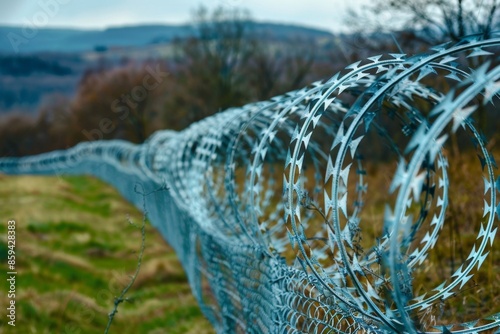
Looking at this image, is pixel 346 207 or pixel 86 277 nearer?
pixel 346 207

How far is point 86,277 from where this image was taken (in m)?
10.9

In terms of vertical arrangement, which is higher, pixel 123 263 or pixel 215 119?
pixel 215 119

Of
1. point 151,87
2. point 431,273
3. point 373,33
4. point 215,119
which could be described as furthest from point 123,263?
point 151,87

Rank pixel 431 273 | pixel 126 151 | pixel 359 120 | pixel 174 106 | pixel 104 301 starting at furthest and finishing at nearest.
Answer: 1. pixel 174 106
2. pixel 126 151
3. pixel 104 301
4. pixel 431 273
5. pixel 359 120

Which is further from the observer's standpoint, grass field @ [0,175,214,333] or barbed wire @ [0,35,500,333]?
grass field @ [0,175,214,333]

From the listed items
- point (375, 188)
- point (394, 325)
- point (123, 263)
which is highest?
point (394, 325)

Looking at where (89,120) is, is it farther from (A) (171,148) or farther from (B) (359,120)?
(B) (359,120)

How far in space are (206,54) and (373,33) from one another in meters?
27.5

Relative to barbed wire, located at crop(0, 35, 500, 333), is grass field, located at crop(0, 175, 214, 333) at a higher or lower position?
lower

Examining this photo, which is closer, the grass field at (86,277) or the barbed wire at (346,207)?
the barbed wire at (346,207)

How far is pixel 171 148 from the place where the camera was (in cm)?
1058

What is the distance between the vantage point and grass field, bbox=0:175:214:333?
8.27m

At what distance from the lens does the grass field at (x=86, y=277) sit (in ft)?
27.1

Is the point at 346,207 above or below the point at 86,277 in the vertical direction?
above
